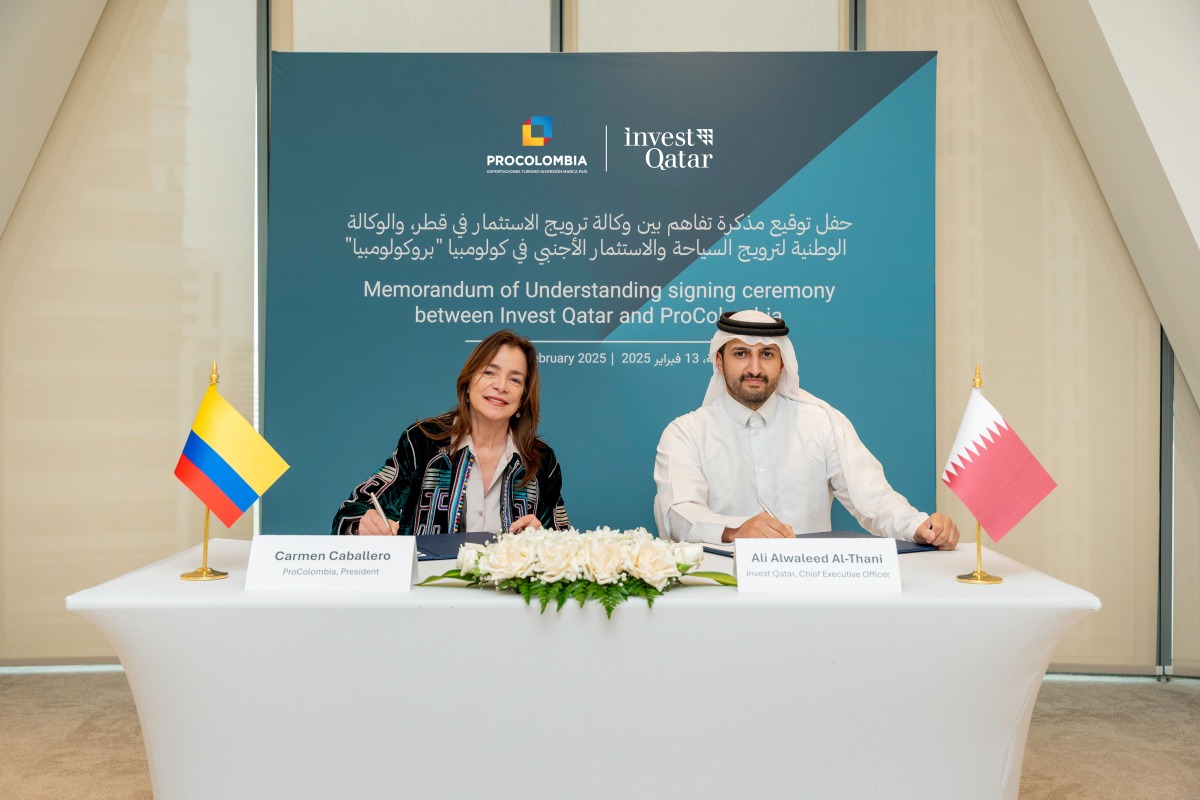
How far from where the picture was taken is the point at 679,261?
4.21 meters

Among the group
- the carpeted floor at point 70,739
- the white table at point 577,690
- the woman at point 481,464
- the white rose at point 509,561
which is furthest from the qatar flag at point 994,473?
the carpeted floor at point 70,739

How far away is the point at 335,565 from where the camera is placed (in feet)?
5.93

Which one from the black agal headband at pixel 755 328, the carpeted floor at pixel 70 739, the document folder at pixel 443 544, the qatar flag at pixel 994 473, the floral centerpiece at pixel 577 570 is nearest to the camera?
the floral centerpiece at pixel 577 570

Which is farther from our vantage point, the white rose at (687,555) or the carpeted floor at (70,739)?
the carpeted floor at (70,739)

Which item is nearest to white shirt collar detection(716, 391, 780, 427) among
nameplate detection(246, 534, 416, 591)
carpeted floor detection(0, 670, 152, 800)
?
nameplate detection(246, 534, 416, 591)

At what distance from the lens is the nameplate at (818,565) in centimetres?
178

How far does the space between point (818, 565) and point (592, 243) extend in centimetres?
→ 266

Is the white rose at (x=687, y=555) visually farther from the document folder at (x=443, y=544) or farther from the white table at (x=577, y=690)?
the document folder at (x=443, y=544)

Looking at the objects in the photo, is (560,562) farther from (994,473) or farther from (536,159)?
(536,159)

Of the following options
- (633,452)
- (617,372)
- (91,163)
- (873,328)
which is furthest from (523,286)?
(91,163)

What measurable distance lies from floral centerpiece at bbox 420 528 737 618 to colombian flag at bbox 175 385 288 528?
1.71 ft

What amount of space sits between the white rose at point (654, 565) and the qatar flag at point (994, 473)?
63cm

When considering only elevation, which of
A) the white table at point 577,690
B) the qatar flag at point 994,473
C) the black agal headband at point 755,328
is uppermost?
the black agal headband at point 755,328

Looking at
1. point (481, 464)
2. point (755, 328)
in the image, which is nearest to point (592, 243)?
point (755, 328)
